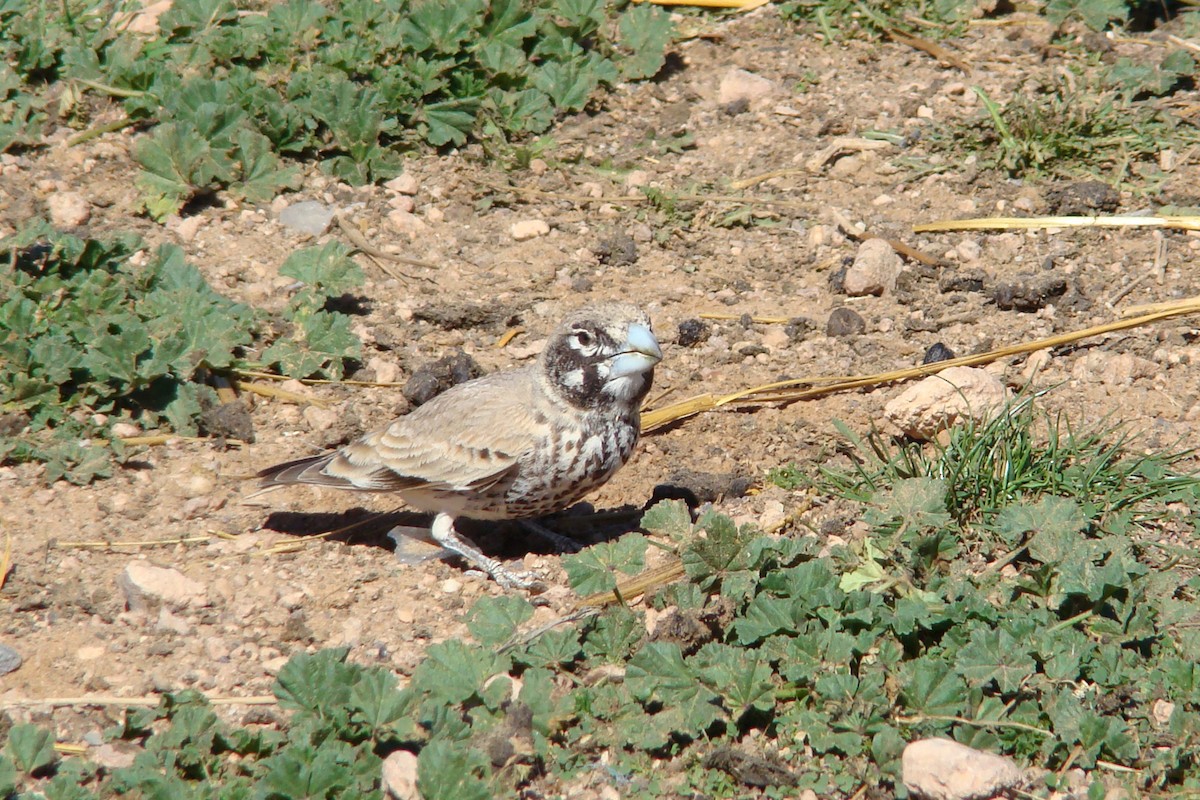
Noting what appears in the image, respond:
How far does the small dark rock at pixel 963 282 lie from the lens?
20.9ft

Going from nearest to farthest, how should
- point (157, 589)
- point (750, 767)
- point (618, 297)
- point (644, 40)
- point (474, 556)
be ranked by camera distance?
point (750, 767) → point (157, 589) → point (474, 556) → point (618, 297) → point (644, 40)

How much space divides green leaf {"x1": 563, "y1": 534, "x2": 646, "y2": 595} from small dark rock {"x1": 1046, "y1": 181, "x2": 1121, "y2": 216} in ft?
11.4

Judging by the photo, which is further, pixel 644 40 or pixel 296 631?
pixel 644 40

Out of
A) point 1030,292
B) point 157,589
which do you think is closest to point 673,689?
point 157,589

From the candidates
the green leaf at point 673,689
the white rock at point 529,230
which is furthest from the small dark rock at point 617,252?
the green leaf at point 673,689

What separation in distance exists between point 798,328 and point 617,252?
110 cm

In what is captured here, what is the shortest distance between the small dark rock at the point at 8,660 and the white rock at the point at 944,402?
350cm

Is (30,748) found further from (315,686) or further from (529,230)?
(529,230)

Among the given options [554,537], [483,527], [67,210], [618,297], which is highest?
[67,210]

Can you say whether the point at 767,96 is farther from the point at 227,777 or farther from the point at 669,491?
the point at 227,777

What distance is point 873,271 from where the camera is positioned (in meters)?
6.37

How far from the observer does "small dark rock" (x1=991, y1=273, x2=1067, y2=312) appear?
6.17 meters

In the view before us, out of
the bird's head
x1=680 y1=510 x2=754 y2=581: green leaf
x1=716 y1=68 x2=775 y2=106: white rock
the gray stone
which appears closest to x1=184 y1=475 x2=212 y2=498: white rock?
the bird's head

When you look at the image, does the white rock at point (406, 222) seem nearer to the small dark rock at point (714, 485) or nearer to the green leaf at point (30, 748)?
the small dark rock at point (714, 485)
